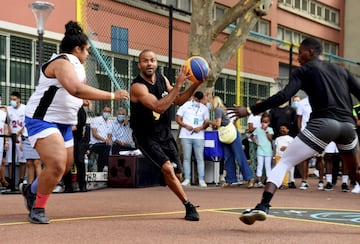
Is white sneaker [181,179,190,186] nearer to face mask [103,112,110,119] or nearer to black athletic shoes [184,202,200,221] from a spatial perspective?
face mask [103,112,110,119]

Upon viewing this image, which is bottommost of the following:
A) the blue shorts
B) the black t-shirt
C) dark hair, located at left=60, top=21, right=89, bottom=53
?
the blue shorts

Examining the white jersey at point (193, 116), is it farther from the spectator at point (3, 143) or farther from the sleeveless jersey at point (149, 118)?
the sleeveless jersey at point (149, 118)

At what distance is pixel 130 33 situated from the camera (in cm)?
1720

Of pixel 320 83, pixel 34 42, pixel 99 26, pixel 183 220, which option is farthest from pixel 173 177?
pixel 34 42

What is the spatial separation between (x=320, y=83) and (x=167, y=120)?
2.07 meters

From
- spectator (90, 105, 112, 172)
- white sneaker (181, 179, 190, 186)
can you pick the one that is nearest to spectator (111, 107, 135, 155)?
spectator (90, 105, 112, 172)

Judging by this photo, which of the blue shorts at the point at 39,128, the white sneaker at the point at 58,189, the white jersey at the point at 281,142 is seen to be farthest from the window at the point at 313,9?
the blue shorts at the point at 39,128

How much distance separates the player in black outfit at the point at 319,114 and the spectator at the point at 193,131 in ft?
25.5

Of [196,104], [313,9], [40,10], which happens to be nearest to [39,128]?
[40,10]

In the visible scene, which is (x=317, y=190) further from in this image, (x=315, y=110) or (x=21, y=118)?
(x=315, y=110)

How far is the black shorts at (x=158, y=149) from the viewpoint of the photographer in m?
7.87

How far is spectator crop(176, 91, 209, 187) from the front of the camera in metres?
14.7

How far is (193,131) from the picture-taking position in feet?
48.1

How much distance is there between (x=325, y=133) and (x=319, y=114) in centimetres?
23
